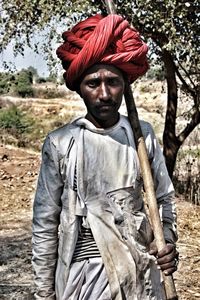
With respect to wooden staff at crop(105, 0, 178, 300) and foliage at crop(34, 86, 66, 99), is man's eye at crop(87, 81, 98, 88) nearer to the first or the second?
wooden staff at crop(105, 0, 178, 300)

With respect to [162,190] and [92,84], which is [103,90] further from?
[162,190]

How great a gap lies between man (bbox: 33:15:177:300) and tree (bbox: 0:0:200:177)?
14.9 feet

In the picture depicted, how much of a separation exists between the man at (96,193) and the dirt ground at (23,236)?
2812 mm

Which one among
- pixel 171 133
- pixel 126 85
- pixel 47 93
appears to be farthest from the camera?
pixel 47 93

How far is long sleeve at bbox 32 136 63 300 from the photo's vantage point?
1916 mm

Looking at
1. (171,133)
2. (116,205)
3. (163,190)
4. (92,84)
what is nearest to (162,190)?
(163,190)

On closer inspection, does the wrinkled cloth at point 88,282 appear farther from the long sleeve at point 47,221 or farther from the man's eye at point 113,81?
the man's eye at point 113,81

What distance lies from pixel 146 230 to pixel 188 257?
3.98 meters

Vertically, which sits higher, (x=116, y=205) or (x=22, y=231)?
(x=116, y=205)

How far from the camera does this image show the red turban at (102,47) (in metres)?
1.85

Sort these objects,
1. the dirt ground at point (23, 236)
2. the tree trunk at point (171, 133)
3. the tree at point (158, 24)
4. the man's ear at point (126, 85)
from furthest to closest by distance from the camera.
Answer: the tree trunk at point (171, 133), the tree at point (158, 24), the dirt ground at point (23, 236), the man's ear at point (126, 85)

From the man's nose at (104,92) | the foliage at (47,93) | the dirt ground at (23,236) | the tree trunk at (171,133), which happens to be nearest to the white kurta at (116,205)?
the man's nose at (104,92)

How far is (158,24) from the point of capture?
22.4 feet

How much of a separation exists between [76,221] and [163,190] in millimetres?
356
